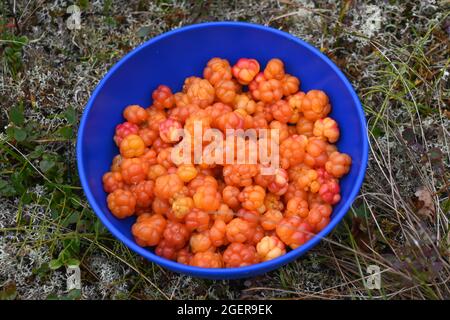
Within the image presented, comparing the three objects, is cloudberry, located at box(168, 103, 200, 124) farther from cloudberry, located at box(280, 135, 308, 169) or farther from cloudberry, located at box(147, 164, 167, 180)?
cloudberry, located at box(280, 135, 308, 169)

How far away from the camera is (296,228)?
201cm

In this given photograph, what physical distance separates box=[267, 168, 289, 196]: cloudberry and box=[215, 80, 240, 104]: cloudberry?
14.8 inches

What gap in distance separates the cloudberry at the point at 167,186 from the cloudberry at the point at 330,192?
52 cm

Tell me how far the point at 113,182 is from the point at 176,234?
1.09ft

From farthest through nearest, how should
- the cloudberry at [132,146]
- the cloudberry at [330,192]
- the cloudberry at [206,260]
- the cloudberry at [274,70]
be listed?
1. the cloudberry at [274,70]
2. the cloudberry at [132,146]
3. the cloudberry at [330,192]
4. the cloudberry at [206,260]

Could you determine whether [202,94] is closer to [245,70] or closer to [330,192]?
[245,70]

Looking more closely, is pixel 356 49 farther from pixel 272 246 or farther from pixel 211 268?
pixel 211 268

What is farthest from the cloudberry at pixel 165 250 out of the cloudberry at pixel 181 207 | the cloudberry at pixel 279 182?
the cloudberry at pixel 279 182

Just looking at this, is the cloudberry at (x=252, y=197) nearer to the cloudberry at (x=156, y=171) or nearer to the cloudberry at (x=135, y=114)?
the cloudberry at (x=156, y=171)

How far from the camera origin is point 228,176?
2.09 metres

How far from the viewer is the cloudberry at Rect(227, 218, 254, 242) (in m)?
2.02

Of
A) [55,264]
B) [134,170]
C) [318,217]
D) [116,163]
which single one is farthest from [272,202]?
[55,264]

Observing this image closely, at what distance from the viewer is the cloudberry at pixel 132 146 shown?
2203 mm

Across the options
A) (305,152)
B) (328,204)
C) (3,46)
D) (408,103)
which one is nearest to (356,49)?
(408,103)
